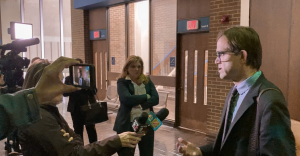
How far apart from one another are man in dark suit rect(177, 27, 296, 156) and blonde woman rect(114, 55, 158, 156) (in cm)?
144

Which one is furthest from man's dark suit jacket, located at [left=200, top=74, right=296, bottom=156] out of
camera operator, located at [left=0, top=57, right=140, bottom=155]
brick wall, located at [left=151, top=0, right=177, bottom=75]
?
brick wall, located at [left=151, top=0, right=177, bottom=75]

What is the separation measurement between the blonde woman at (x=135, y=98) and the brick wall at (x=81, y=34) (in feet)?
21.1

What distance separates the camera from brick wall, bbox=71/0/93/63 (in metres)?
9.17

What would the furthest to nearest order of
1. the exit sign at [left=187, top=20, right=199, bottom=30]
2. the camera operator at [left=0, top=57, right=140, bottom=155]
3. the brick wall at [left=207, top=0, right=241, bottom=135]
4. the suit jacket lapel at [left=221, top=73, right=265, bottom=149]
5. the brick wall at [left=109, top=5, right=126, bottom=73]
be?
the brick wall at [left=109, top=5, right=126, bottom=73], the exit sign at [left=187, top=20, right=199, bottom=30], the brick wall at [left=207, top=0, right=241, bottom=135], the suit jacket lapel at [left=221, top=73, right=265, bottom=149], the camera operator at [left=0, top=57, right=140, bottom=155]

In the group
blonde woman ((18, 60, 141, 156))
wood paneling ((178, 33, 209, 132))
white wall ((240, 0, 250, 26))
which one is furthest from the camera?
wood paneling ((178, 33, 209, 132))

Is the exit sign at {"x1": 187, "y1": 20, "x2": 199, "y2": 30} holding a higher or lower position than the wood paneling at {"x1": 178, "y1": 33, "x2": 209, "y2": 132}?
higher

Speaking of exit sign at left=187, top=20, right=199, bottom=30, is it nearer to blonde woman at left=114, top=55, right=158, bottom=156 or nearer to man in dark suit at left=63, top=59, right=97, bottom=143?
blonde woman at left=114, top=55, right=158, bottom=156

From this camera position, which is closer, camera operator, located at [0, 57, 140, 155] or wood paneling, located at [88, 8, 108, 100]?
camera operator, located at [0, 57, 140, 155]

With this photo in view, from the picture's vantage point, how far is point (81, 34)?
9.28 metres

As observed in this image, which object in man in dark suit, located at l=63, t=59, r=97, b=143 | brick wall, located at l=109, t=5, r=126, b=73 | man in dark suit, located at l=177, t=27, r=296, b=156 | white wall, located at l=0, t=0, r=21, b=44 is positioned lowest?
man in dark suit, located at l=63, t=59, r=97, b=143

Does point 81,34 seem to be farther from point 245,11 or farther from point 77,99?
point 245,11

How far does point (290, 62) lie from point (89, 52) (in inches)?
288

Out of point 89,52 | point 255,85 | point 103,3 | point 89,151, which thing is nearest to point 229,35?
point 255,85

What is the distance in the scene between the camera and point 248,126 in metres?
1.29
